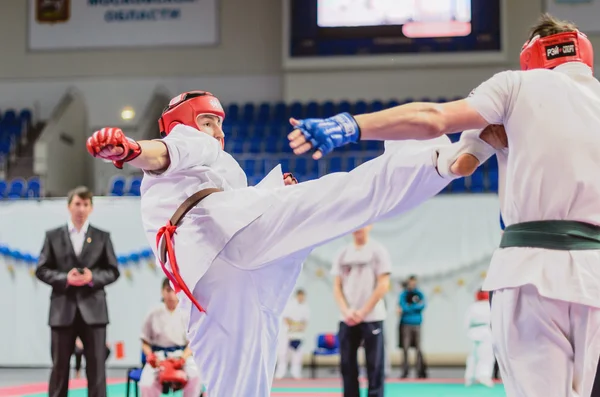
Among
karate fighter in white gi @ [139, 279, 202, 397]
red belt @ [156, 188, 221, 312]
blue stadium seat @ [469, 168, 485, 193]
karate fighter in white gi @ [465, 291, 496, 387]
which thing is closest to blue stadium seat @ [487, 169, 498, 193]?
blue stadium seat @ [469, 168, 485, 193]

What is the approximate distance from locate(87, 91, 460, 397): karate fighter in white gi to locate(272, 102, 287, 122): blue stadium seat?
11.3 meters

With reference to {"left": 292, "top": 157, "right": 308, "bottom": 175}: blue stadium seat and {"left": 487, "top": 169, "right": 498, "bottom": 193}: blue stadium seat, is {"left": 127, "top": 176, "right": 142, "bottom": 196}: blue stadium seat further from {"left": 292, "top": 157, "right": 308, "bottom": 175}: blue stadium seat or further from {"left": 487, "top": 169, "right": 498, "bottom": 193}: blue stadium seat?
{"left": 487, "top": 169, "right": 498, "bottom": 193}: blue stadium seat

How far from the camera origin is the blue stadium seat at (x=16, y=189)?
1262cm

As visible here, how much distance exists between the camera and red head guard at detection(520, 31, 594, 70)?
2.66 metres

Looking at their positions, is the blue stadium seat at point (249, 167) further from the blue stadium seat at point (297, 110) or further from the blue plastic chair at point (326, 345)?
the blue plastic chair at point (326, 345)

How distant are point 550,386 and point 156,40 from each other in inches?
575

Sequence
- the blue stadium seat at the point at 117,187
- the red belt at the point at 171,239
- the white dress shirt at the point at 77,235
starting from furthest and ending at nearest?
1. the blue stadium seat at the point at 117,187
2. the white dress shirt at the point at 77,235
3. the red belt at the point at 171,239

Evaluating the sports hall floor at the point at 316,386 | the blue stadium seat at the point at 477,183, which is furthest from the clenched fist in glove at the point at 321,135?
the blue stadium seat at the point at 477,183

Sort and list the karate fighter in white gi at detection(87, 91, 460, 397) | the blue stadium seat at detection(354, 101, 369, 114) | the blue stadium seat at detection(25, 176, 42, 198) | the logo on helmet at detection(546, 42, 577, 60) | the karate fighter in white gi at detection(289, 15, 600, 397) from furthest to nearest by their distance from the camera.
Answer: the blue stadium seat at detection(354, 101, 369, 114), the blue stadium seat at detection(25, 176, 42, 198), the karate fighter in white gi at detection(87, 91, 460, 397), the logo on helmet at detection(546, 42, 577, 60), the karate fighter in white gi at detection(289, 15, 600, 397)

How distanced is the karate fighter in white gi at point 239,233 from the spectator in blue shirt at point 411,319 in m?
6.91

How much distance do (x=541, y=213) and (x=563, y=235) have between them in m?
0.10

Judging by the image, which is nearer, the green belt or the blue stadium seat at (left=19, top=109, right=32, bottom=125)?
the green belt

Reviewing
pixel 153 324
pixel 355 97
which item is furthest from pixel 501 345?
pixel 355 97

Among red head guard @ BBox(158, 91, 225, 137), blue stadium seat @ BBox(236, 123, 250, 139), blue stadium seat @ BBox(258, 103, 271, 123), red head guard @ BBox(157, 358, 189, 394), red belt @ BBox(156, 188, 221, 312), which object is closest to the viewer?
red belt @ BBox(156, 188, 221, 312)
